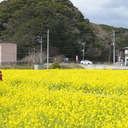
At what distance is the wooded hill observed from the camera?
49062 mm

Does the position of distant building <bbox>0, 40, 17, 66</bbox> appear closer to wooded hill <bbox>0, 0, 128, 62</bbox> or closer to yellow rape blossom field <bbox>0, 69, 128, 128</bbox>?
wooded hill <bbox>0, 0, 128, 62</bbox>

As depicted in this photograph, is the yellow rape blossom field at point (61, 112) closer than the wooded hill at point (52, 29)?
Yes

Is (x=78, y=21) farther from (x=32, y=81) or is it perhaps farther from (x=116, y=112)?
(x=116, y=112)

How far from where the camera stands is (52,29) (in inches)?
2000

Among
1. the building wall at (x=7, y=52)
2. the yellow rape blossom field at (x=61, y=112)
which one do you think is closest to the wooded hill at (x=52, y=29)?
the building wall at (x=7, y=52)

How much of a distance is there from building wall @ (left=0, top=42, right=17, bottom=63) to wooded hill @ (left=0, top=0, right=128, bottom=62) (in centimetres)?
514

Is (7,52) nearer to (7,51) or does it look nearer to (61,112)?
(7,51)

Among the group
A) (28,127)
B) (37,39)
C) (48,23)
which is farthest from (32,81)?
(48,23)

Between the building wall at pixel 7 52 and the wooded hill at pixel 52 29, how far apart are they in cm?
514

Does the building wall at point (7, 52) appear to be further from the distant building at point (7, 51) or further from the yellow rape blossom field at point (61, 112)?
the yellow rape blossom field at point (61, 112)

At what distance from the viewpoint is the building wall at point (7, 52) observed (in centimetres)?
4137

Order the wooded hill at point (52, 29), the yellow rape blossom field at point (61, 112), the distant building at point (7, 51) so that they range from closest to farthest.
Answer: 1. the yellow rape blossom field at point (61, 112)
2. the distant building at point (7, 51)
3. the wooded hill at point (52, 29)

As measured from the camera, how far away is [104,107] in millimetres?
5852

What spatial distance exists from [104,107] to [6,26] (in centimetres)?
5159
